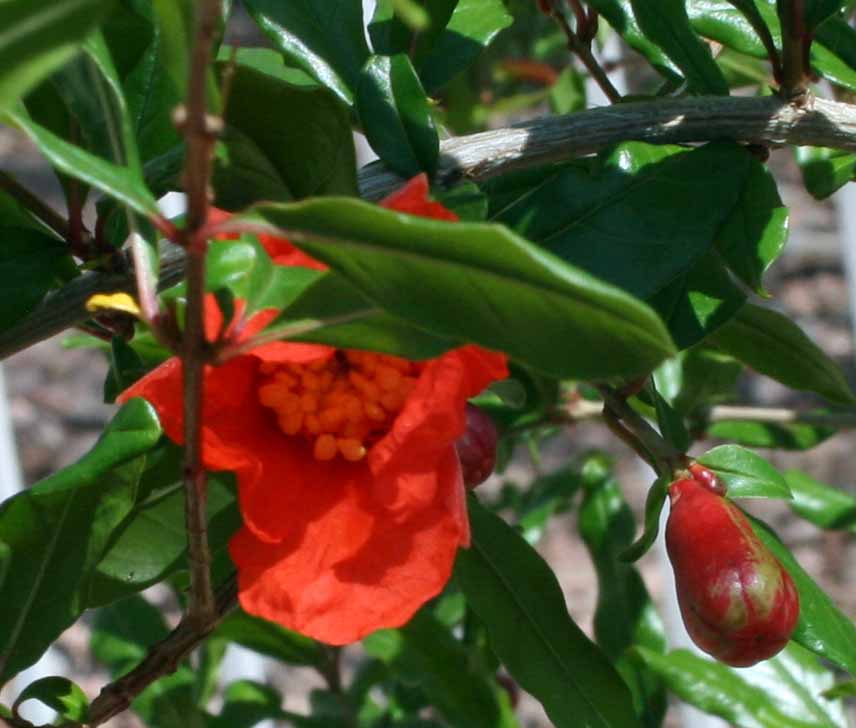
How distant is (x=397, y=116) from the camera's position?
2.51ft

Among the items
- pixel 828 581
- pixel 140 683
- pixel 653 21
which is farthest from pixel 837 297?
pixel 140 683

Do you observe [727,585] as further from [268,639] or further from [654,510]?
[268,639]

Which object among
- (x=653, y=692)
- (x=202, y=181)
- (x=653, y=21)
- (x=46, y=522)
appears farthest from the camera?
(x=653, y=692)

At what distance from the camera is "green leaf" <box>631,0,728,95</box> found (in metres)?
0.83

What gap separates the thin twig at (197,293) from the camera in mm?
462

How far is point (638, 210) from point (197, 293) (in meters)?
0.29

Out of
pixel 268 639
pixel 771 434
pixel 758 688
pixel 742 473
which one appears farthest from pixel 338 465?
pixel 771 434

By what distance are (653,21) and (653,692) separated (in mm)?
552

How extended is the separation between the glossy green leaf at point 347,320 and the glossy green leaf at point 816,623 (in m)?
0.34

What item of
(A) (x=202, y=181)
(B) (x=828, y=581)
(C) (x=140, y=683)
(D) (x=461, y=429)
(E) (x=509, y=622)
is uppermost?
(A) (x=202, y=181)

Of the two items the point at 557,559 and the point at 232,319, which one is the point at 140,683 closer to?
the point at 232,319

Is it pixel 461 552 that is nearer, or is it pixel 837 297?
pixel 461 552

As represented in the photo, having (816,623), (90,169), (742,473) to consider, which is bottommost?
(816,623)

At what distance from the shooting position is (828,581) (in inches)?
117
